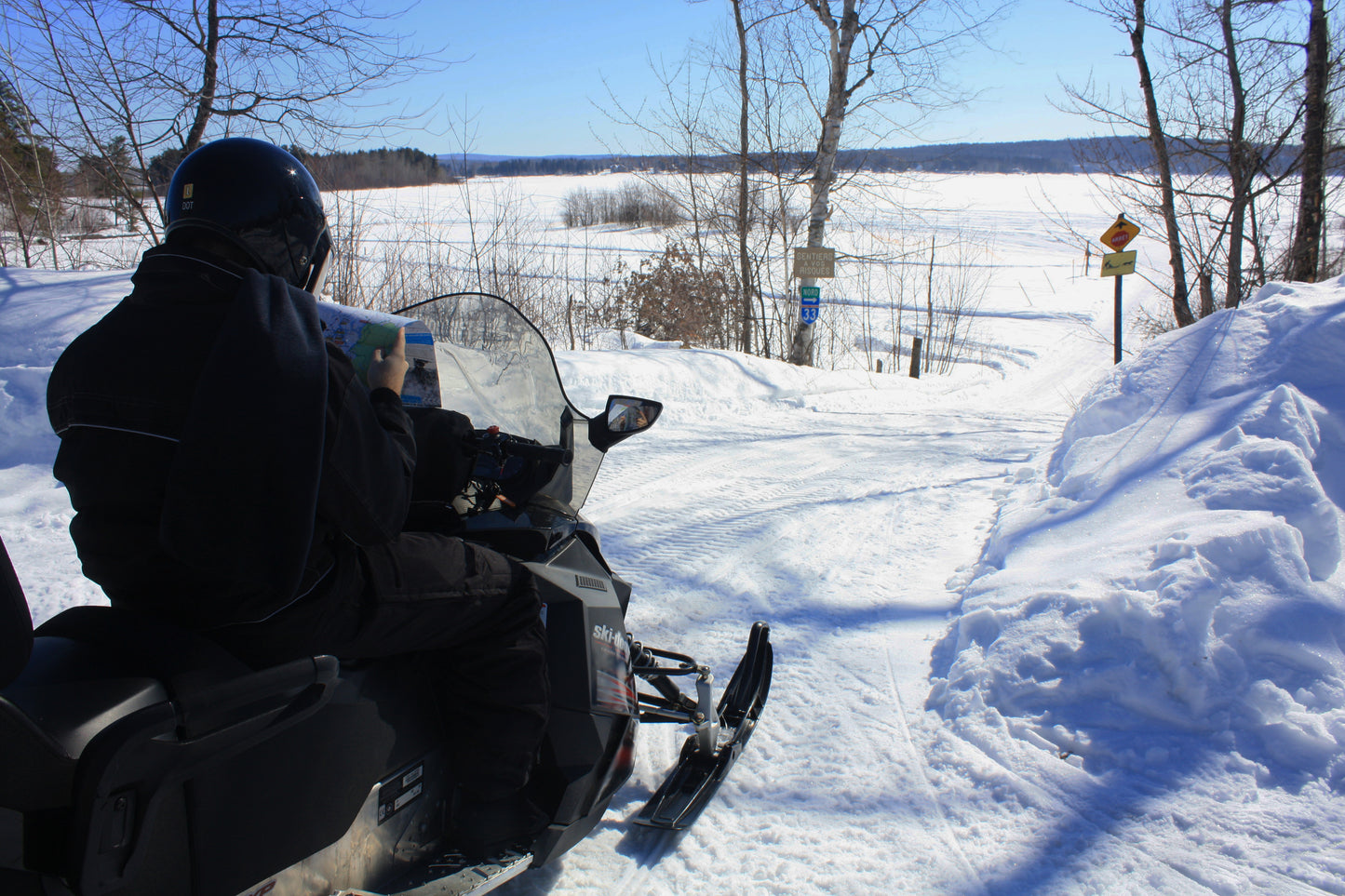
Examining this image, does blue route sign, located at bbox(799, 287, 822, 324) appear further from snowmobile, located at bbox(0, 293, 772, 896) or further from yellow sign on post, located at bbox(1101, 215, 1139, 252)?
snowmobile, located at bbox(0, 293, 772, 896)

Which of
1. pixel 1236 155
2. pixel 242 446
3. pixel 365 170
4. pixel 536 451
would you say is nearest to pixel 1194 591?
pixel 536 451

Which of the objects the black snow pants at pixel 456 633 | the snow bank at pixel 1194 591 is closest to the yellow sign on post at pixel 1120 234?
the snow bank at pixel 1194 591

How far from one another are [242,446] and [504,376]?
1.29 meters

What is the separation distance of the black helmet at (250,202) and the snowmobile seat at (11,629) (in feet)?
2.37

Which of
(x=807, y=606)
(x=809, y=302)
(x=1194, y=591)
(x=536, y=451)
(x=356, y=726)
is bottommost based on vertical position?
(x=807, y=606)

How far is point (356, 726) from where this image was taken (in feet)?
5.21

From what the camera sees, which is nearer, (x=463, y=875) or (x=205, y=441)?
(x=205, y=441)

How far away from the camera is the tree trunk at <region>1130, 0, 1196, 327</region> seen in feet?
39.3

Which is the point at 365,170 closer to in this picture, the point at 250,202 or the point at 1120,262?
the point at 250,202

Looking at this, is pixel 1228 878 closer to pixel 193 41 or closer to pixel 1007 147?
pixel 193 41

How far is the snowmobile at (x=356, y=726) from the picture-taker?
1088 millimetres

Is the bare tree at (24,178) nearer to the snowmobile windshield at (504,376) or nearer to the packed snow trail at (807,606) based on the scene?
the packed snow trail at (807,606)

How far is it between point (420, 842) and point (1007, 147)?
143 metres

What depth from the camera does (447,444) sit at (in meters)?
2.12
